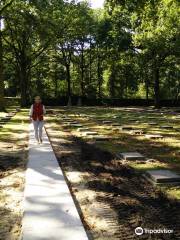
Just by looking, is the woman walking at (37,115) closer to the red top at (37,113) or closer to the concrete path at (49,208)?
the red top at (37,113)

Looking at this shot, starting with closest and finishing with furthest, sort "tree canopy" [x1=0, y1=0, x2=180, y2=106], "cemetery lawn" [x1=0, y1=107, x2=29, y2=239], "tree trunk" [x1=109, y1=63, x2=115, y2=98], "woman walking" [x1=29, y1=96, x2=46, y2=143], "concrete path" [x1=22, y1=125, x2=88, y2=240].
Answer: "concrete path" [x1=22, y1=125, x2=88, y2=240] → "cemetery lawn" [x1=0, y1=107, x2=29, y2=239] → "woman walking" [x1=29, y1=96, x2=46, y2=143] → "tree canopy" [x1=0, y1=0, x2=180, y2=106] → "tree trunk" [x1=109, y1=63, x2=115, y2=98]

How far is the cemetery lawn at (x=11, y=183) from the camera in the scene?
6.13 metres

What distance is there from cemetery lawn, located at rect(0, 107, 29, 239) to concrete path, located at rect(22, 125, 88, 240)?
15 cm

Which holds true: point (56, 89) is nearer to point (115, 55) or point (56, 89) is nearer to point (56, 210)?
point (115, 55)

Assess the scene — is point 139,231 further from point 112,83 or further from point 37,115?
point 112,83

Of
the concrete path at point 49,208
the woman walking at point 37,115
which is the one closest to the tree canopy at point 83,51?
the woman walking at point 37,115

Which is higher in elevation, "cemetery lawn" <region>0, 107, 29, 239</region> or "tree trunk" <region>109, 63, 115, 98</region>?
"tree trunk" <region>109, 63, 115, 98</region>

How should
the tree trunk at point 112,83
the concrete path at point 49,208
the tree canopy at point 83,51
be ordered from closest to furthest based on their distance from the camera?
the concrete path at point 49,208 < the tree canopy at point 83,51 < the tree trunk at point 112,83

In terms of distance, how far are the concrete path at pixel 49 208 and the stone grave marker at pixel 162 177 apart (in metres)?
1.71

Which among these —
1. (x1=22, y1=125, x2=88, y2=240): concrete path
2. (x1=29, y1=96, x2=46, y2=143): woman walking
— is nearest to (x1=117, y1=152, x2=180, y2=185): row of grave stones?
(x1=22, y1=125, x2=88, y2=240): concrete path

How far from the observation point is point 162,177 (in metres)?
8.52

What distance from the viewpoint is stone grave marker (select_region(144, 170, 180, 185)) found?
8.43 metres

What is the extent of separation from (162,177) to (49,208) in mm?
2712

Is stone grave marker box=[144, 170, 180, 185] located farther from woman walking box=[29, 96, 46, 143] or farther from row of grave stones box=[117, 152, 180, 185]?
woman walking box=[29, 96, 46, 143]
